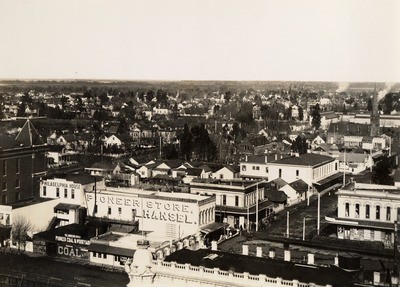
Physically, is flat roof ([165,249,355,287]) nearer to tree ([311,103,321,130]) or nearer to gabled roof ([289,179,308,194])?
gabled roof ([289,179,308,194])

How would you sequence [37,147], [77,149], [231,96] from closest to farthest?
[37,147] < [77,149] < [231,96]

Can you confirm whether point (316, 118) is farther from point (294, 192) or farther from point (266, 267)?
point (266, 267)

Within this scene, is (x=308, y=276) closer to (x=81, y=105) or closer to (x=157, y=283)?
(x=157, y=283)

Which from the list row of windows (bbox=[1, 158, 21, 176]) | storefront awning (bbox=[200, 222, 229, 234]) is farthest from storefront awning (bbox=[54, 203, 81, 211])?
storefront awning (bbox=[200, 222, 229, 234])

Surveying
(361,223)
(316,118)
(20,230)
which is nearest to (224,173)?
(361,223)

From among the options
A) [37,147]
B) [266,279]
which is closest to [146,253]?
[266,279]
